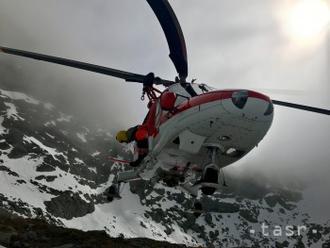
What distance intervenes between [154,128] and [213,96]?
14.9 ft

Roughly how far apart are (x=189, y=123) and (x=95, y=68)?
213 inches

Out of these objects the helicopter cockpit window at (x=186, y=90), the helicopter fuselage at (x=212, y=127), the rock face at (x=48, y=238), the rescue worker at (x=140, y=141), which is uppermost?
the helicopter cockpit window at (x=186, y=90)

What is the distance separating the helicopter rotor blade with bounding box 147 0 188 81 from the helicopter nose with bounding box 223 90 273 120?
336cm

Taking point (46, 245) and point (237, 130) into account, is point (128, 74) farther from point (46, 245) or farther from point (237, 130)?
point (46, 245)

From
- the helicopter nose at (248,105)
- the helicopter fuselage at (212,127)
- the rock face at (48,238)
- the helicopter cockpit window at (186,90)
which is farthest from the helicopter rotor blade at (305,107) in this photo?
the rock face at (48,238)

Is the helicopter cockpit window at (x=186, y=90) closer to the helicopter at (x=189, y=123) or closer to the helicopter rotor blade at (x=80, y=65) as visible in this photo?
the helicopter at (x=189, y=123)

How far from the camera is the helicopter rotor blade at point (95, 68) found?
1942cm

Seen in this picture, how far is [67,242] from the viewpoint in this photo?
20.2 metres

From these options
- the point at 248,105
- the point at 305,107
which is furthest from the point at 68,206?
the point at 248,105

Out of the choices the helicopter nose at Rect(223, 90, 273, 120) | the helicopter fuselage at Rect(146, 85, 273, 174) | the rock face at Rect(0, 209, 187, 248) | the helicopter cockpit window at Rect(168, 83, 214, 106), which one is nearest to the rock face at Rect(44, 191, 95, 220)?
the rock face at Rect(0, 209, 187, 248)

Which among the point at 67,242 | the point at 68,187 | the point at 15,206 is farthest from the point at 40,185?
the point at 67,242

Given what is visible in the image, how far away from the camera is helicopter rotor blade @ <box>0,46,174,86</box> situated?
1942 centimetres

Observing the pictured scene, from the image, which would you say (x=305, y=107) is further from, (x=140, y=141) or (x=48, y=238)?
(x=48, y=238)

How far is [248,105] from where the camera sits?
15383mm
